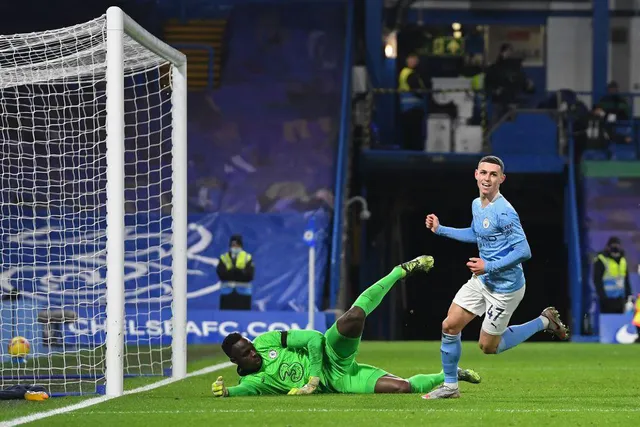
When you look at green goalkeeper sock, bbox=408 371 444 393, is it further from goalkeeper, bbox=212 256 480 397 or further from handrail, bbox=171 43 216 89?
handrail, bbox=171 43 216 89

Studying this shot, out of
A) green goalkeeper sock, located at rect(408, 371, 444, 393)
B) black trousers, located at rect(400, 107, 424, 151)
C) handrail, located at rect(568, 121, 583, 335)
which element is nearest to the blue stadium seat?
handrail, located at rect(568, 121, 583, 335)

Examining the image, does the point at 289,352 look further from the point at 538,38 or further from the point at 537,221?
the point at 538,38

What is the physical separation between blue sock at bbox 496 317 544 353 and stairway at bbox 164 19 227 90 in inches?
677

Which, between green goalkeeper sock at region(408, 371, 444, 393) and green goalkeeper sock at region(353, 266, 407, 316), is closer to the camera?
green goalkeeper sock at region(353, 266, 407, 316)

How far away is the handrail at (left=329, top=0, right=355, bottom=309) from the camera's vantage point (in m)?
22.8

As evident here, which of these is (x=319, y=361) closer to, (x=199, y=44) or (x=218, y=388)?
(x=218, y=388)

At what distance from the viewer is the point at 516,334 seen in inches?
401

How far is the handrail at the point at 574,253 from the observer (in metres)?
23.6

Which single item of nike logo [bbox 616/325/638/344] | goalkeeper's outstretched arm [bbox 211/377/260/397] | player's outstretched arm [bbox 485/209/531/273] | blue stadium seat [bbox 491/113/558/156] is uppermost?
blue stadium seat [bbox 491/113/558/156]

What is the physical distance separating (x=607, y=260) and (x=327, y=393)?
13914mm

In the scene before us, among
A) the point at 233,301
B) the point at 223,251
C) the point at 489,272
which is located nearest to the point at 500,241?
the point at 489,272

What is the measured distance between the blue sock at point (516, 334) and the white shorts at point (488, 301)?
270mm

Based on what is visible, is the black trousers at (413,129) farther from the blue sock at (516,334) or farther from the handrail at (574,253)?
the blue sock at (516,334)

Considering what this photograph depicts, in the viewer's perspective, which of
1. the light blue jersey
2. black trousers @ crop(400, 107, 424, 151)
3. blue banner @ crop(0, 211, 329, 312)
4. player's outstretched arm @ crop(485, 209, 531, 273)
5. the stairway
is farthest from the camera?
the stairway
